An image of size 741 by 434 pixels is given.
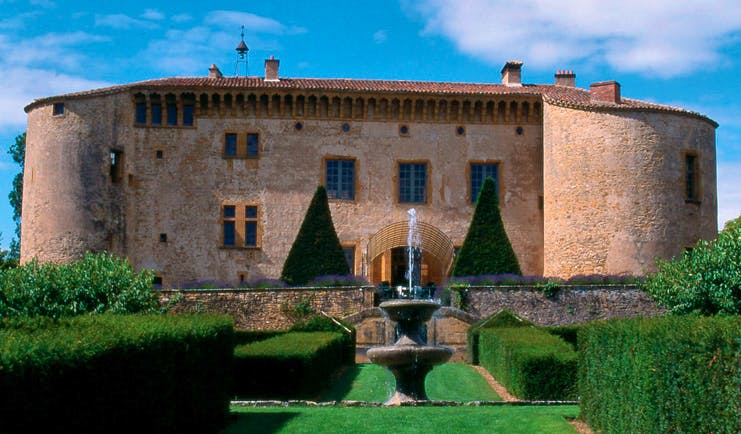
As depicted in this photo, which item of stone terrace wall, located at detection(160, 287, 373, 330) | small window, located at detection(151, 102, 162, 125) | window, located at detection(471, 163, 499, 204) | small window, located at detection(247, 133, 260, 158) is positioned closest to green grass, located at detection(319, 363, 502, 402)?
stone terrace wall, located at detection(160, 287, 373, 330)

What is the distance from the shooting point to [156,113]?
110ft

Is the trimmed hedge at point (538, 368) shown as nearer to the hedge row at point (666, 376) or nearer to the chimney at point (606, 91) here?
the hedge row at point (666, 376)

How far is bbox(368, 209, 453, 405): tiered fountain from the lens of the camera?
583 inches

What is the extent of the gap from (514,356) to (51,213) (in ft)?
67.7

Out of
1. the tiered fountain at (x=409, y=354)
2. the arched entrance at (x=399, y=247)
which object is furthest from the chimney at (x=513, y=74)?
the tiered fountain at (x=409, y=354)

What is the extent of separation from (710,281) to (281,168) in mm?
17931

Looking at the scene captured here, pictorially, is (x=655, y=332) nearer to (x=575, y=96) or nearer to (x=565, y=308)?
(x=565, y=308)

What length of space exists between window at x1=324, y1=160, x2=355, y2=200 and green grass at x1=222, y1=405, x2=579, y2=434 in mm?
20477

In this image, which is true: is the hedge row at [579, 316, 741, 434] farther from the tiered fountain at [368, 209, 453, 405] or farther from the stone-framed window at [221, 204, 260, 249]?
the stone-framed window at [221, 204, 260, 249]

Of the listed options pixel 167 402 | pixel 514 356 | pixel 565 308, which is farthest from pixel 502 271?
pixel 167 402

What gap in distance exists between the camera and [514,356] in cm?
1623

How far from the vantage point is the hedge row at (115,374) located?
680 cm

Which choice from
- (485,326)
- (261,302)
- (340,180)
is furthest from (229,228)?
(485,326)

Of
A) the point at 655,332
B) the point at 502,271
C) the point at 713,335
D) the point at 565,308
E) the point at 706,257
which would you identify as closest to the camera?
the point at 713,335
